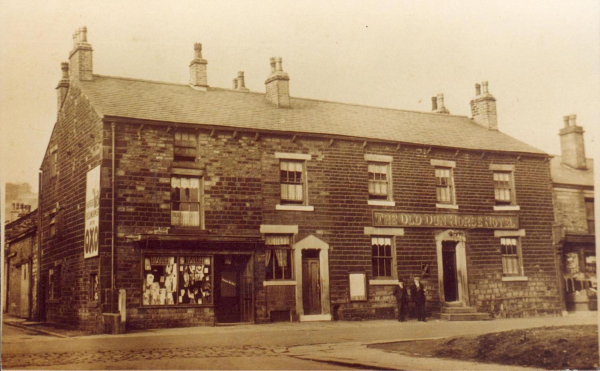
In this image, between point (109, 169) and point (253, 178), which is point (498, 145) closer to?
point (253, 178)

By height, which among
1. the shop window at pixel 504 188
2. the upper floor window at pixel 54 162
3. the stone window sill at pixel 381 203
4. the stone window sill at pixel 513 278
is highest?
the upper floor window at pixel 54 162

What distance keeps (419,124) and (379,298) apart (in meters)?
5.32

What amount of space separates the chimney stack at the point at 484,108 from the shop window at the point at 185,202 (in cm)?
746

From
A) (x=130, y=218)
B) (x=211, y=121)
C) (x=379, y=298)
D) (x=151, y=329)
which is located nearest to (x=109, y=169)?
(x=130, y=218)

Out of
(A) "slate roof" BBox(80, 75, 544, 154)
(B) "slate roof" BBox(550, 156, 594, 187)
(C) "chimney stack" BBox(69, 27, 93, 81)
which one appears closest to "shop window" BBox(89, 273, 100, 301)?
(A) "slate roof" BBox(80, 75, 544, 154)

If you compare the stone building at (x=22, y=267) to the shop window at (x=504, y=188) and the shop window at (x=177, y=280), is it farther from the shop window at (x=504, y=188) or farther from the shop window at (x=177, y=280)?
the shop window at (x=504, y=188)

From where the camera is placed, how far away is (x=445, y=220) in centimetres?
1898

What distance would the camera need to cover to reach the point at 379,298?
18.9 m

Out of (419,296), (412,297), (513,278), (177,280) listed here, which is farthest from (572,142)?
(177,280)

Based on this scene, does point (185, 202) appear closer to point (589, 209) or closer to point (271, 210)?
point (271, 210)

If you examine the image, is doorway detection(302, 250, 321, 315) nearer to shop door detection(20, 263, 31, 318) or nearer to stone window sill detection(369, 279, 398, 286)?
stone window sill detection(369, 279, 398, 286)

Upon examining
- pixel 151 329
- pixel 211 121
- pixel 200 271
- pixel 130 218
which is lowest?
pixel 151 329

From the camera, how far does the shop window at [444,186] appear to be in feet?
63.1

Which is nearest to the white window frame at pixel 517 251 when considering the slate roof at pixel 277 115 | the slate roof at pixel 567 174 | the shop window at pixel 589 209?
the slate roof at pixel 567 174
